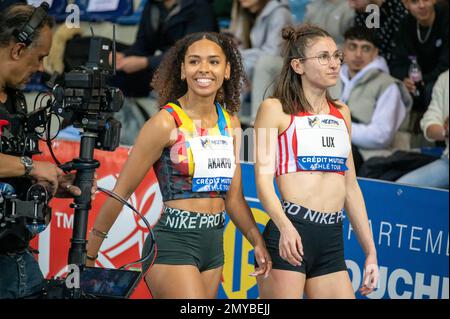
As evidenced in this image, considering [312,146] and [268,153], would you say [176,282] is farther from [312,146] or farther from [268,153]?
[312,146]

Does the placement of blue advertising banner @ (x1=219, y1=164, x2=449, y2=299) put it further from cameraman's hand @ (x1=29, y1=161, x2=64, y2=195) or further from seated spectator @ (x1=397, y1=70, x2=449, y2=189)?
cameraman's hand @ (x1=29, y1=161, x2=64, y2=195)

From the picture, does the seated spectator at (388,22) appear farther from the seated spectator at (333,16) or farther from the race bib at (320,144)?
the race bib at (320,144)

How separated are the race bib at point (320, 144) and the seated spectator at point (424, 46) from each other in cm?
218

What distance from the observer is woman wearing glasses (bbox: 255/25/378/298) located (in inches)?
202

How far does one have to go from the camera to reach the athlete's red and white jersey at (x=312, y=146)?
5.14 meters

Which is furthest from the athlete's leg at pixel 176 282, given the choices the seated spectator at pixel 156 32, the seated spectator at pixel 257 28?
the seated spectator at pixel 156 32

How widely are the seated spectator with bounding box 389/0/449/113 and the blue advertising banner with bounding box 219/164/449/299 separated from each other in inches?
31.4

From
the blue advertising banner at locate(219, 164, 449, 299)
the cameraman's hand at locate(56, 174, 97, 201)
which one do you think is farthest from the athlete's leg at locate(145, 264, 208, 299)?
the blue advertising banner at locate(219, 164, 449, 299)

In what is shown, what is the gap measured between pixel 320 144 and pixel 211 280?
2.81 feet

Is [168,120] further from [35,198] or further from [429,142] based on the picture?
[429,142]

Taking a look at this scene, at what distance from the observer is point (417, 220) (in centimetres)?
673

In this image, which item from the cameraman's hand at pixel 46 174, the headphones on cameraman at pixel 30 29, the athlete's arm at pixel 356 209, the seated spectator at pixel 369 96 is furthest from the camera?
the seated spectator at pixel 369 96

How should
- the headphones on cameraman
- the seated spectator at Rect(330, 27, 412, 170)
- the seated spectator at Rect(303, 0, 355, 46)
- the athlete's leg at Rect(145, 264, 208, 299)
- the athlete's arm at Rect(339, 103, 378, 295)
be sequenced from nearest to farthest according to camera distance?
the headphones on cameraman < the athlete's leg at Rect(145, 264, 208, 299) < the athlete's arm at Rect(339, 103, 378, 295) < the seated spectator at Rect(330, 27, 412, 170) < the seated spectator at Rect(303, 0, 355, 46)
